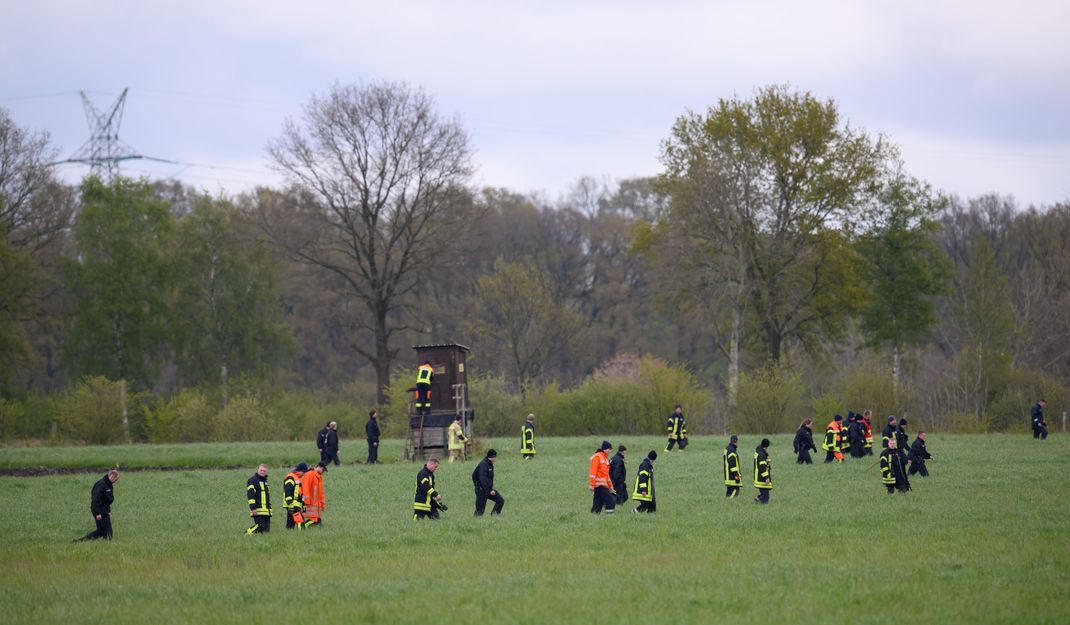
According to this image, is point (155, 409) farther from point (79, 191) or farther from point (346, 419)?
point (79, 191)

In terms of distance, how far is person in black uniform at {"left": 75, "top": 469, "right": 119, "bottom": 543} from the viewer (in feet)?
75.0

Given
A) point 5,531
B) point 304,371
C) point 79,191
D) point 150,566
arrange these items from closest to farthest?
point 150,566 → point 5,531 → point 79,191 → point 304,371

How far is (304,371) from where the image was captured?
85938mm

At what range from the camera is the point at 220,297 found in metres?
72.9

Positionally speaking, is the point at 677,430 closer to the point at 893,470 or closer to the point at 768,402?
the point at 768,402

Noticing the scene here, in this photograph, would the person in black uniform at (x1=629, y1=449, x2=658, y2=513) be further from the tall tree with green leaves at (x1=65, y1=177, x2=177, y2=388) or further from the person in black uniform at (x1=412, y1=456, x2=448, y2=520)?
the tall tree with green leaves at (x1=65, y1=177, x2=177, y2=388)

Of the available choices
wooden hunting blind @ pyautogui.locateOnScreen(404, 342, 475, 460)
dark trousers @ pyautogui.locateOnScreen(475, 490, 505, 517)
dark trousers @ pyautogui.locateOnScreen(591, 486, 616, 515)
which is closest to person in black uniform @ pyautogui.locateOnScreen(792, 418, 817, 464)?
wooden hunting blind @ pyautogui.locateOnScreen(404, 342, 475, 460)

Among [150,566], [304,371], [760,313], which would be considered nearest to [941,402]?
[760,313]

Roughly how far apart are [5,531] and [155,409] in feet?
120

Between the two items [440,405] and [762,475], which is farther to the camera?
[440,405]

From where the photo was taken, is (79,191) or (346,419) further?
(79,191)

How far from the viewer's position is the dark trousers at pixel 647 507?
25.7 metres

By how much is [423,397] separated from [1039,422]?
72.8ft

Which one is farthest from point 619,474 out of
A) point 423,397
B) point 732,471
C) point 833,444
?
point 423,397
